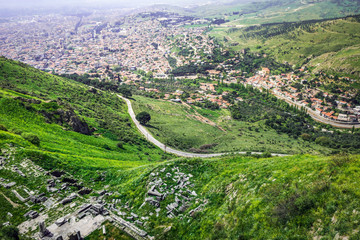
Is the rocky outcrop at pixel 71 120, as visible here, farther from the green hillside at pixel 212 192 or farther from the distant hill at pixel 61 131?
the green hillside at pixel 212 192

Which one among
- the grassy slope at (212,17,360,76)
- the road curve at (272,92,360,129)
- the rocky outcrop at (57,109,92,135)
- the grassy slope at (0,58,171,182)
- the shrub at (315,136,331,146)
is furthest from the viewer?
the grassy slope at (212,17,360,76)

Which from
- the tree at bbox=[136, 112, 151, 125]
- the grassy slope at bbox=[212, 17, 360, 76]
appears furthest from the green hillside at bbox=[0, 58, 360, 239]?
the grassy slope at bbox=[212, 17, 360, 76]

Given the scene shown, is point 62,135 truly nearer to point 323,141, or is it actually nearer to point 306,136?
point 323,141

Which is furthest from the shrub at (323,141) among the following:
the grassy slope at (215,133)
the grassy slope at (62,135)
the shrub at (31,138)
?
the shrub at (31,138)

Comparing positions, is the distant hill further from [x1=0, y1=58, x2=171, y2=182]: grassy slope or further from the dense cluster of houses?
the dense cluster of houses

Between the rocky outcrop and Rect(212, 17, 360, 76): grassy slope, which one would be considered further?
Rect(212, 17, 360, 76): grassy slope

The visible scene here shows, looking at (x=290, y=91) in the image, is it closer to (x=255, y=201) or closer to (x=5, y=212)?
(x=255, y=201)

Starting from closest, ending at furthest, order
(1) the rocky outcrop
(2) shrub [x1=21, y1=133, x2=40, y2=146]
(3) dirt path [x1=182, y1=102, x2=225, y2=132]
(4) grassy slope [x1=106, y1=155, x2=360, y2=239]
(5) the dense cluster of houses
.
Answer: (4) grassy slope [x1=106, y1=155, x2=360, y2=239]
(2) shrub [x1=21, y1=133, x2=40, y2=146]
(1) the rocky outcrop
(3) dirt path [x1=182, y1=102, x2=225, y2=132]
(5) the dense cluster of houses
